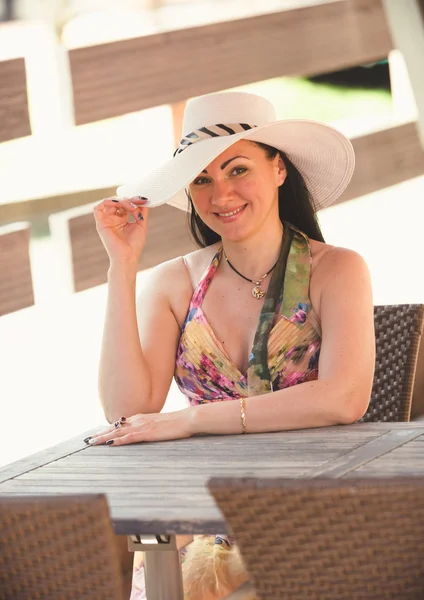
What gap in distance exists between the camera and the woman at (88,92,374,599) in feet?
7.84

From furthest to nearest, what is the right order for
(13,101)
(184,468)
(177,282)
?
(13,101), (177,282), (184,468)

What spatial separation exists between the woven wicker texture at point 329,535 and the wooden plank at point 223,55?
3.61 m

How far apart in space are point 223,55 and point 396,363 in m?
2.93

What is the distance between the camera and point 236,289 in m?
2.54

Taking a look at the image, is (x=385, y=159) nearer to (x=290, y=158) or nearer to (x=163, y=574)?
(x=290, y=158)

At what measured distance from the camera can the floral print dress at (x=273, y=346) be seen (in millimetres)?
2389

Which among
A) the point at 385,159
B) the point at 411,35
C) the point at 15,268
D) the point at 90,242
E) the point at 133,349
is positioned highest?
the point at 411,35

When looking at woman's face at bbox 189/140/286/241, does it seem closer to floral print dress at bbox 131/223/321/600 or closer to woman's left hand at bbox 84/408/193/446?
floral print dress at bbox 131/223/321/600

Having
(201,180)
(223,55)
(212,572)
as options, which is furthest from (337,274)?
(223,55)

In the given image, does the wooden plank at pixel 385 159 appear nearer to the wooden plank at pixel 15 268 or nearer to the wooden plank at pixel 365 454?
the wooden plank at pixel 15 268

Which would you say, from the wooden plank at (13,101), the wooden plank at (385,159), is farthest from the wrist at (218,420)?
the wooden plank at (385,159)

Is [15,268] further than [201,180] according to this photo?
Yes

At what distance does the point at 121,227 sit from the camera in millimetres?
2537

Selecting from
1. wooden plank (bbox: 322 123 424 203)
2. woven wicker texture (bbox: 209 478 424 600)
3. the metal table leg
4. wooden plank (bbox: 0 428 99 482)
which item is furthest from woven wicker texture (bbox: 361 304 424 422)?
wooden plank (bbox: 322 123 424 203)
